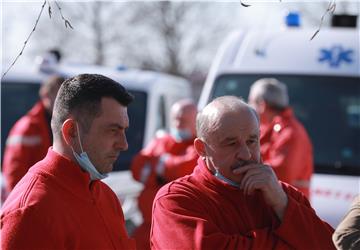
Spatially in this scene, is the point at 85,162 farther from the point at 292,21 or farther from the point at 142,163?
the point at 292,21

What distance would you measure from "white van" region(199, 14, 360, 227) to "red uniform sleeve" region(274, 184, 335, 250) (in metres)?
3.17

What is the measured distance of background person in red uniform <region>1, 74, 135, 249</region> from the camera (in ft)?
9.22

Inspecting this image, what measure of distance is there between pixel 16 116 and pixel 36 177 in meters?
5.95

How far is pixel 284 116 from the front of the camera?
239 inches

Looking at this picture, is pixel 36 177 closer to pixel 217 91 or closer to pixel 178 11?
pixel 217 91

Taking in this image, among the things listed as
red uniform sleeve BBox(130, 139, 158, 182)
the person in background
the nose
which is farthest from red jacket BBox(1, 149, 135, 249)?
red uniform sleeve BBox(130, 139, 158, 182)

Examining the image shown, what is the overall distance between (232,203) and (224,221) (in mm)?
89

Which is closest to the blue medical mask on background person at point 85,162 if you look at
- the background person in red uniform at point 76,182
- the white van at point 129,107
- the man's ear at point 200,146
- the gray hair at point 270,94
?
the background person in red uniform at point 76,182

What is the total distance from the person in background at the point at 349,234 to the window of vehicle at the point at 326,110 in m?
3.46

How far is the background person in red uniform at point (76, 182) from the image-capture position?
281 cm

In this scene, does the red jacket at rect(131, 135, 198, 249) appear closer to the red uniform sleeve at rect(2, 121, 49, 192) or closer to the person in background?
the red uniform sleeve at rect(2, 121, 49, 192)

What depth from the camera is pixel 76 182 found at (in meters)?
3.08

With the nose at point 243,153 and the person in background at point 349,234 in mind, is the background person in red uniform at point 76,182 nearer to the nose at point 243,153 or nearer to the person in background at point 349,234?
the nose at point 243,153

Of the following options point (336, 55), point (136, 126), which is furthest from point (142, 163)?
point (136, 126)
